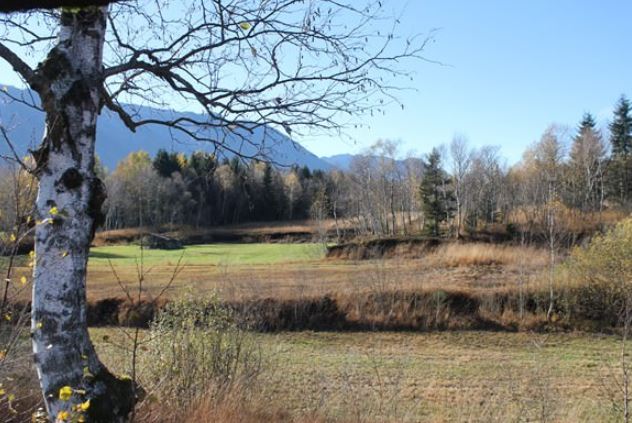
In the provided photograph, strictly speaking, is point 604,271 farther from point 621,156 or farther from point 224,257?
point 621,156

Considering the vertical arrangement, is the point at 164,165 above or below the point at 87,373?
above

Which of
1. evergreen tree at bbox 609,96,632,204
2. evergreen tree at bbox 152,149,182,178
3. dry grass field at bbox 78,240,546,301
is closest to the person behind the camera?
dry grass field at bbox 78,240,546,301

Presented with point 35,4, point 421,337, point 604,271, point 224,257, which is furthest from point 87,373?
point 224,257

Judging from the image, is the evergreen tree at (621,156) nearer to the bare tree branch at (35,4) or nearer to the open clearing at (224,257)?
the open clearing at (224,257)

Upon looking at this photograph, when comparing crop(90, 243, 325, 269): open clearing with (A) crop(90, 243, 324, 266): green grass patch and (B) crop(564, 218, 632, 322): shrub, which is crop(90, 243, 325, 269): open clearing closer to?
(A) crop(90, 243, 324, 266): green grass patch

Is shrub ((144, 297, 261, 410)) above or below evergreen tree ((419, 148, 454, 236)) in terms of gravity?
below

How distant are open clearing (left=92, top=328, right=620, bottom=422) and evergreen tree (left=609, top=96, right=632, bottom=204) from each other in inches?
1542

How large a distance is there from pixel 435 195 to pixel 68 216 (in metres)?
54.0

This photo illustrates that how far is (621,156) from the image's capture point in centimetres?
5606

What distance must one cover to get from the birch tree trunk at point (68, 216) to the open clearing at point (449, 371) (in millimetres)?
3499

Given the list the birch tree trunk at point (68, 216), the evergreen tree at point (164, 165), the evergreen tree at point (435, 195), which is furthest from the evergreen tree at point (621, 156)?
the birch tree trunk at point (68, 216)

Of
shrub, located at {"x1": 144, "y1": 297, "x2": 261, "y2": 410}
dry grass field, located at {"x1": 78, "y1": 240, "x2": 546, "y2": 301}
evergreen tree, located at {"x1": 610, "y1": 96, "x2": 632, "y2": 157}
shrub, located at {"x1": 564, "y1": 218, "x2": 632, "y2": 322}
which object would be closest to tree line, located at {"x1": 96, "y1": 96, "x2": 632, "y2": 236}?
evergreen tree, located at {"x1": 610, "y1": 96, "x2": 632, "y2": 157}

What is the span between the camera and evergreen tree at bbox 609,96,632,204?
53.2 m

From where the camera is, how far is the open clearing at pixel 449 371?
9.83 meters
